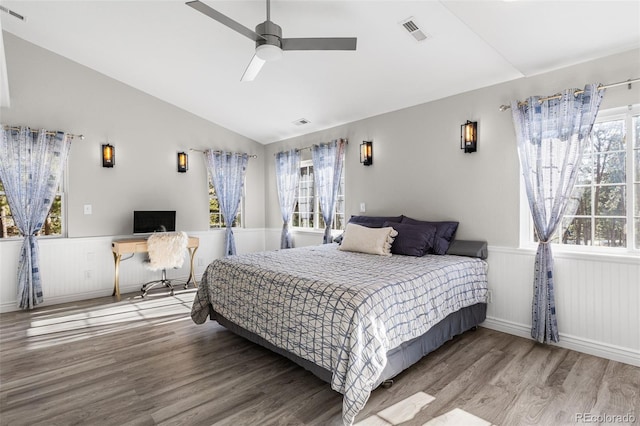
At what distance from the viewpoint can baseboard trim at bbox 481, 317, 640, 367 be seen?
2689mm

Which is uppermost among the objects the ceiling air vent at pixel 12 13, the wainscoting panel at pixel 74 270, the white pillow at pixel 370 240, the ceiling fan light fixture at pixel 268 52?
the ceiling air vent at pixel 12 13

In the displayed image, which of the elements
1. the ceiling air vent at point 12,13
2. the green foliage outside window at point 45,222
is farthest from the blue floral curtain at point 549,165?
the green foliage outside window at point 45,222

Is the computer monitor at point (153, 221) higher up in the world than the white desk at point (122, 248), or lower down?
higher up

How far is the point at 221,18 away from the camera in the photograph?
2.32m

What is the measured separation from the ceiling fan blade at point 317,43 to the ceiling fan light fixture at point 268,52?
3.2 inches

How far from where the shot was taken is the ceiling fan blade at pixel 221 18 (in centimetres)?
216

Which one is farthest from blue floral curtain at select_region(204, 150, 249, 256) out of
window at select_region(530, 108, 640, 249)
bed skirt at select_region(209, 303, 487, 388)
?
window at select_region(530, 108, 640, 249)

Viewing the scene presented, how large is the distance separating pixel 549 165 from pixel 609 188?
1.69 ft

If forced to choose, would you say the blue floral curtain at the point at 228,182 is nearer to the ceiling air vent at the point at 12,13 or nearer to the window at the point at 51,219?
the window at the point at 51,219

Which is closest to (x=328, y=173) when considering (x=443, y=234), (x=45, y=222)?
(x=443, y=234)

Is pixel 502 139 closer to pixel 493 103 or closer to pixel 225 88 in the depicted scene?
pixel 493 103

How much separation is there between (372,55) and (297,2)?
927 mm

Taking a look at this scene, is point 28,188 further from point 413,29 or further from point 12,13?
point 413,29

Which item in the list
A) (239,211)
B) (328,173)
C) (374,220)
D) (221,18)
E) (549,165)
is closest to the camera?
(221,18)
